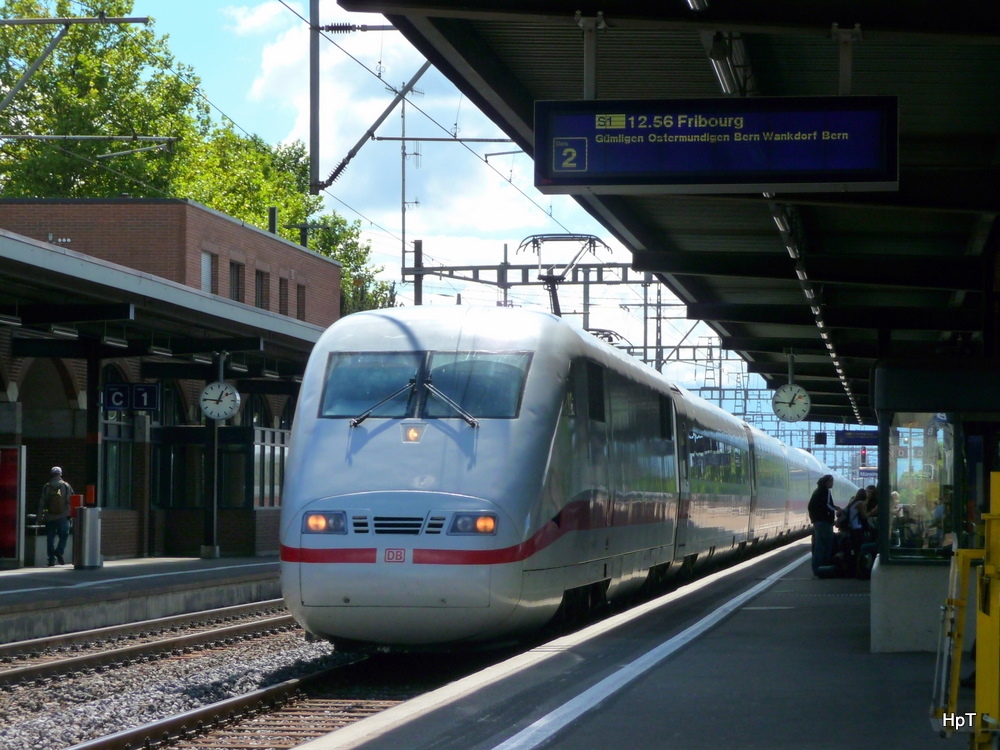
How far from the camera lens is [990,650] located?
5832 mm

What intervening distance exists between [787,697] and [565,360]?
4450 millimetres

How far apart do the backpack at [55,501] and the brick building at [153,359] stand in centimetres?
69

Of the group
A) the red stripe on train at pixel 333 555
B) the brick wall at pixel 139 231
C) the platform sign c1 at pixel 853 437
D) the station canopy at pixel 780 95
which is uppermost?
the brick wall at pixel 139 231

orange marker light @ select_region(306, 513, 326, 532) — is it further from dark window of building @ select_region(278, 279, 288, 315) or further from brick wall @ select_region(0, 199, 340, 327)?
dark window of building @ select_region(278, 279, 288, 315)

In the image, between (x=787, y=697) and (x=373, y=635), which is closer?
(x=787, y=697)

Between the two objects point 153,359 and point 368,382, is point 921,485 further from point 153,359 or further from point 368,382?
point 153,359

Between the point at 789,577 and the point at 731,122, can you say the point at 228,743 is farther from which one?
the point at 789,577

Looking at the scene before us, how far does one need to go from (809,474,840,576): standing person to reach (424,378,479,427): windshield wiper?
31.5ft

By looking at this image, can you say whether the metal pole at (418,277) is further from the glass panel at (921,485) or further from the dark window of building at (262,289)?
the glass panel at (921,485)

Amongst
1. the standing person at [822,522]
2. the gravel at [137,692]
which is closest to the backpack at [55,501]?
the gravel at [137,692]

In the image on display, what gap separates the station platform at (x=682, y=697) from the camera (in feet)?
22.9

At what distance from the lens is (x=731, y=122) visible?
9.12 meters

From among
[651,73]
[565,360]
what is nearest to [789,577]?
[565,360]

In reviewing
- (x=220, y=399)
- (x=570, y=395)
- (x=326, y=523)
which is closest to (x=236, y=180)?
(x=220, y=399)
